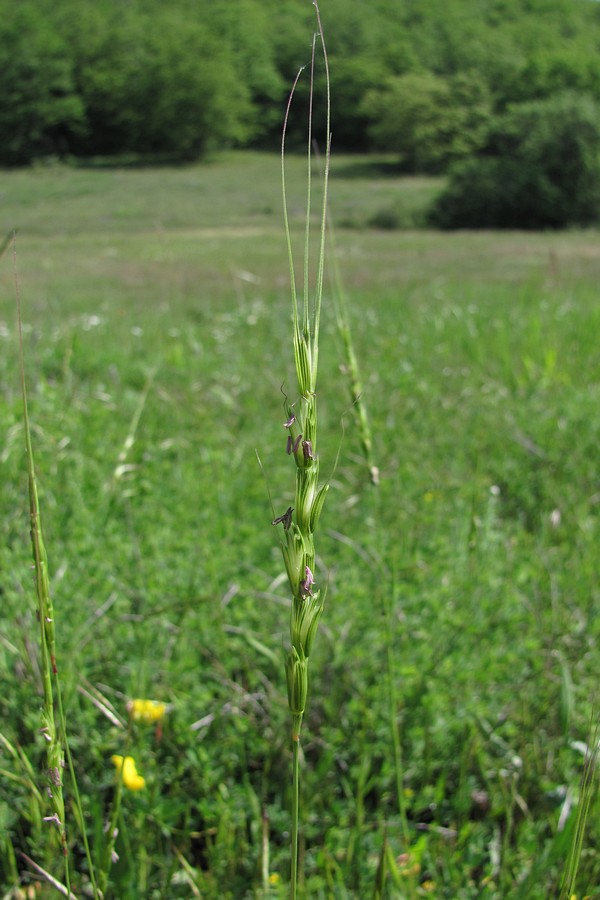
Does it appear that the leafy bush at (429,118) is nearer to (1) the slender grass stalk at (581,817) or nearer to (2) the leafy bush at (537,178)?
(2) the leafy bush at (537,178)

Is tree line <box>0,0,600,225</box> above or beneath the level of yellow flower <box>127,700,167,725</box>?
above

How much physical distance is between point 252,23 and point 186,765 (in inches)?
3193

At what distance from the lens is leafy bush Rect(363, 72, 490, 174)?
149 feet

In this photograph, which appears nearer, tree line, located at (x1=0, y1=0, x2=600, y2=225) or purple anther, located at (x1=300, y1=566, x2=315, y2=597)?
purple anther, located at (x1=300, y1=566, x2=315, y2=597)

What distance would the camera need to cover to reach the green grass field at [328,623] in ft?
4.94

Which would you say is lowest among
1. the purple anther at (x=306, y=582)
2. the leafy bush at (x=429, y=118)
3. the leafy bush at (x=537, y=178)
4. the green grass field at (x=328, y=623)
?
the green grass field at (x=328, y=623)

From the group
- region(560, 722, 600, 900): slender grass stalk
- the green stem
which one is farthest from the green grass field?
the green stem

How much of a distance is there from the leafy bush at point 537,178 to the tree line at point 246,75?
1809cm

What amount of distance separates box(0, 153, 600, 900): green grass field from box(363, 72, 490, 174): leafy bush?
1706 inches

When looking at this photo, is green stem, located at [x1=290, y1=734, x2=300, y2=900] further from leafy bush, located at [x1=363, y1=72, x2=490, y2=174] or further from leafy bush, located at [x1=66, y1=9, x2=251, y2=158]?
leafy bush, located at [x1=66, y1=9, x2=251, y2=158]

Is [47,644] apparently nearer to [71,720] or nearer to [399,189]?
[71,720]

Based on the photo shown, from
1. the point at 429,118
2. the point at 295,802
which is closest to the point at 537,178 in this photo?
the point at 429,118

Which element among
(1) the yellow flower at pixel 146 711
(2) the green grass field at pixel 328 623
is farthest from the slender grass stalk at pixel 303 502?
(1) the yellow flower at pixel 146 711

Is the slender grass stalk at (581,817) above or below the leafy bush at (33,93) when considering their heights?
below
